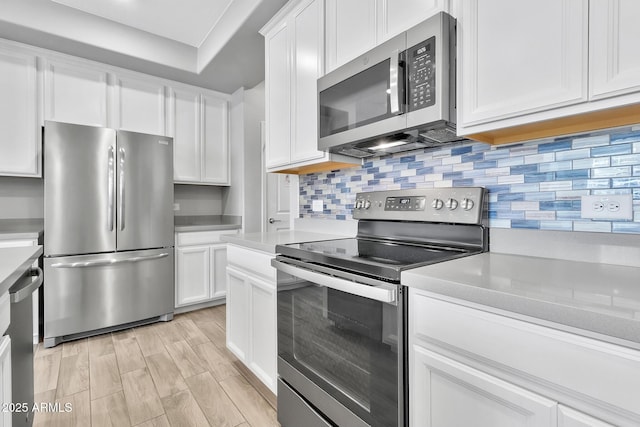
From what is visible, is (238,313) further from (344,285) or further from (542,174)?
→ (542,174)

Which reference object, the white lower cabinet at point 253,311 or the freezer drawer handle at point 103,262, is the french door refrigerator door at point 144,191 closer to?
the freezer drawer handle at point 103,262

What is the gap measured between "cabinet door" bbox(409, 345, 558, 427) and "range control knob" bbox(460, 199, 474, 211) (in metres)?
0.65

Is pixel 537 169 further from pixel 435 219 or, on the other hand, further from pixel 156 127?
pixel 156 127

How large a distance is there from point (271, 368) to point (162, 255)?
180cm

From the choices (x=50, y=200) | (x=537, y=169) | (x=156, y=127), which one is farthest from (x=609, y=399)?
(x=156, y=127)

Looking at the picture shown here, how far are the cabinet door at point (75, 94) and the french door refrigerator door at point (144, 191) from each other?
537 millimetres

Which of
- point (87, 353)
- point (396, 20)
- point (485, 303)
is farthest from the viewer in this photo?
point (87, 353)

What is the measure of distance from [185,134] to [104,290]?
1776 mm

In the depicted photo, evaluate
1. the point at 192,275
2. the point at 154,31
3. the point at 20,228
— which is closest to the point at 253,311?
the point at 192,275

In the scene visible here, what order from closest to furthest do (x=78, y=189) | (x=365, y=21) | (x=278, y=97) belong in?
(x=365, y=21), (x=278, y=97), (x=78, y=189)

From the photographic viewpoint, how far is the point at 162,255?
9.57 ft

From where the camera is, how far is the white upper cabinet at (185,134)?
→ 3.41 meters

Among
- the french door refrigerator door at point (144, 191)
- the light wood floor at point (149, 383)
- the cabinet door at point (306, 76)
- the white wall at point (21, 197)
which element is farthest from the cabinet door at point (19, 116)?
the cabinet door at point (306, 76)

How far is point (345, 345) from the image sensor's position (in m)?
1.19
